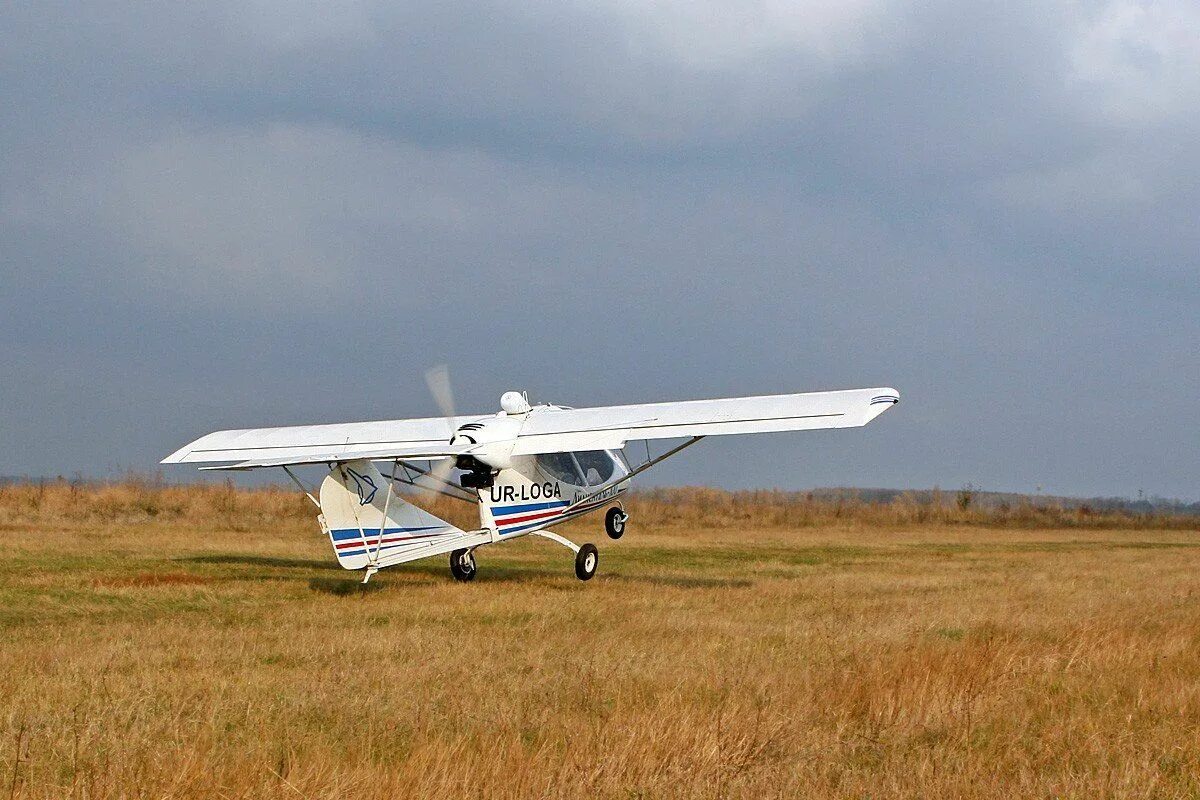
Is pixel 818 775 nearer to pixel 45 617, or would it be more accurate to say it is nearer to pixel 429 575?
pixel 45 617

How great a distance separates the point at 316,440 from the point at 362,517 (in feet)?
14.9

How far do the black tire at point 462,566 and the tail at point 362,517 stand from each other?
5.16 ft

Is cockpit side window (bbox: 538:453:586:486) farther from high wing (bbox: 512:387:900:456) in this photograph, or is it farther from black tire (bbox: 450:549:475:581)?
black tire (bbox: 450:549:475:581)

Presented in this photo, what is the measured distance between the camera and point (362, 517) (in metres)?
16.8

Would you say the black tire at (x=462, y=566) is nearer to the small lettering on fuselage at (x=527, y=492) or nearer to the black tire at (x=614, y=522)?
the small lettering on fuselage at (x=527, y=492)

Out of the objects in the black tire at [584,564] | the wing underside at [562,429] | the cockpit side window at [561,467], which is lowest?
the black tire at [584,564]

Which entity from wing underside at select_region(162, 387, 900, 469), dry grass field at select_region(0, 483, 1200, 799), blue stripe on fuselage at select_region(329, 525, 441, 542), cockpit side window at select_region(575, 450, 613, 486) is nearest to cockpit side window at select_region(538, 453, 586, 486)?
cockpit side window at select_region(575, 450, 613, 486)

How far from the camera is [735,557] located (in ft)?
88.5

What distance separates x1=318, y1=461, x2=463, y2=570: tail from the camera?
16531 mm

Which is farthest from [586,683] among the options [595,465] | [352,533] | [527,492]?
[595,465]

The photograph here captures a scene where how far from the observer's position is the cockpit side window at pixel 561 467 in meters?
20.0

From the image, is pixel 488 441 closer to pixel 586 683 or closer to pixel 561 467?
pixel 561 467

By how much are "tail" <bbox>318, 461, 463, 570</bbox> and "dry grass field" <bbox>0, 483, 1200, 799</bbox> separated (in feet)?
2.06

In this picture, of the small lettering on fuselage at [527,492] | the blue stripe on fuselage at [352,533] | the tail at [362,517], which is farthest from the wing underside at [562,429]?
the blue stripe on fuselage at [352,533]
